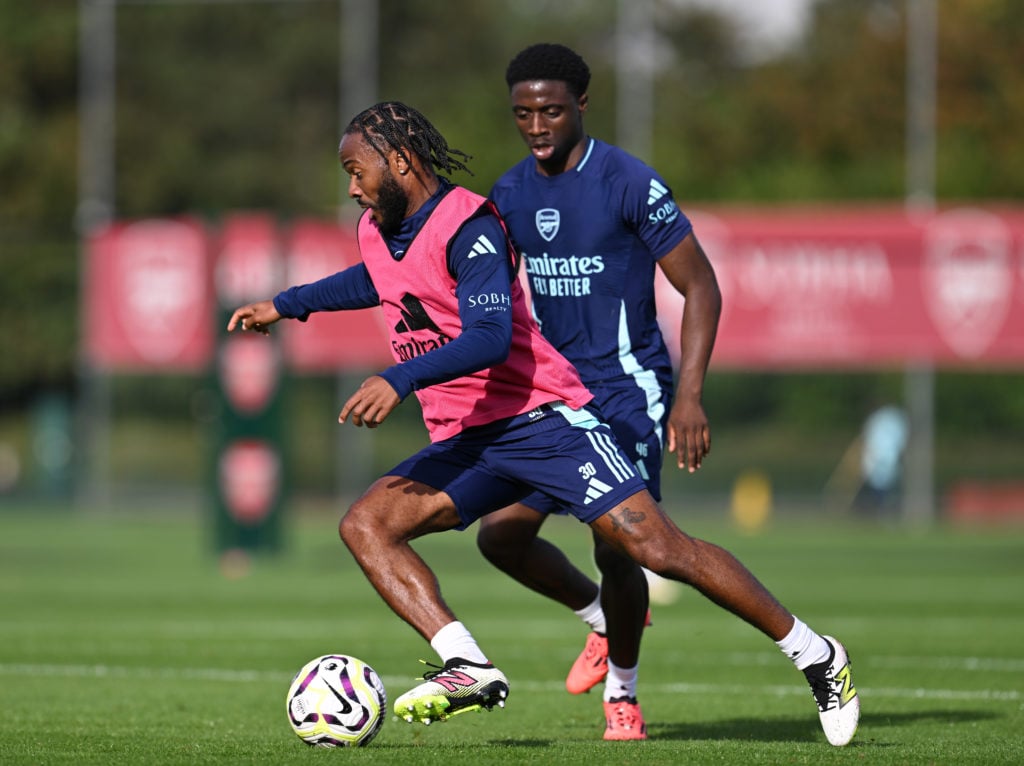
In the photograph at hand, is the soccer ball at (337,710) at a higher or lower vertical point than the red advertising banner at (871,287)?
lower

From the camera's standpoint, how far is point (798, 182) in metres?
37.7

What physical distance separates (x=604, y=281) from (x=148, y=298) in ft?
78.6

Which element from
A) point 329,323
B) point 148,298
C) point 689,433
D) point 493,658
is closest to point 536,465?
point 689,433

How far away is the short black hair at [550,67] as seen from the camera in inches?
305

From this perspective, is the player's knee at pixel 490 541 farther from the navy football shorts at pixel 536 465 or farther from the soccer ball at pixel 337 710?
the soccer ball at pixel 337 710

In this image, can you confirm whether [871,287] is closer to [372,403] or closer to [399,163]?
[399,163]

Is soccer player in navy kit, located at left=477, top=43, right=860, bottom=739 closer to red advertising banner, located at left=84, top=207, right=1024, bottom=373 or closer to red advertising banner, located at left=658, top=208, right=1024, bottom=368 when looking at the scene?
red advertising banner, located at left=84, top=207, right=1024, bottom=373

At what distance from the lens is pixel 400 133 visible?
7000mm

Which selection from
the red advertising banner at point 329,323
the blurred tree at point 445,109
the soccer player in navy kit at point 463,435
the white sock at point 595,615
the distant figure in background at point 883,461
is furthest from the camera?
the blurred tree at point 445,109

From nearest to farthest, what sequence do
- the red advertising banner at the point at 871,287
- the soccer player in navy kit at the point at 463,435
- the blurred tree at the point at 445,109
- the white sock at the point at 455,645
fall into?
the white sock at the point at 455,645 → the soccer player in navy kit at the point at 463,435 → the red advertising banner at the point at 871,287 → the blurred tree at the point at 445,109

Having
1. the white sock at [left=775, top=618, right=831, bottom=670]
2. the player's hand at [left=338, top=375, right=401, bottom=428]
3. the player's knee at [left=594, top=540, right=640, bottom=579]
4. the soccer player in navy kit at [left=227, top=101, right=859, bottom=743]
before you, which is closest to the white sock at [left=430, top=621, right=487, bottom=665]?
the soccer player in navy kit at [left=227, top=101, right=859, bottom=743]

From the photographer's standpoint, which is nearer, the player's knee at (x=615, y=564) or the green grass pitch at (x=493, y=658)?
the green grass pitch at (x=493, y=658)

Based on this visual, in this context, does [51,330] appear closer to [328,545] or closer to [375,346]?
[375,346]

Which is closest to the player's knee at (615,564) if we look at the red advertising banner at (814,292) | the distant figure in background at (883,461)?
the red advertising banner at (814,292)
